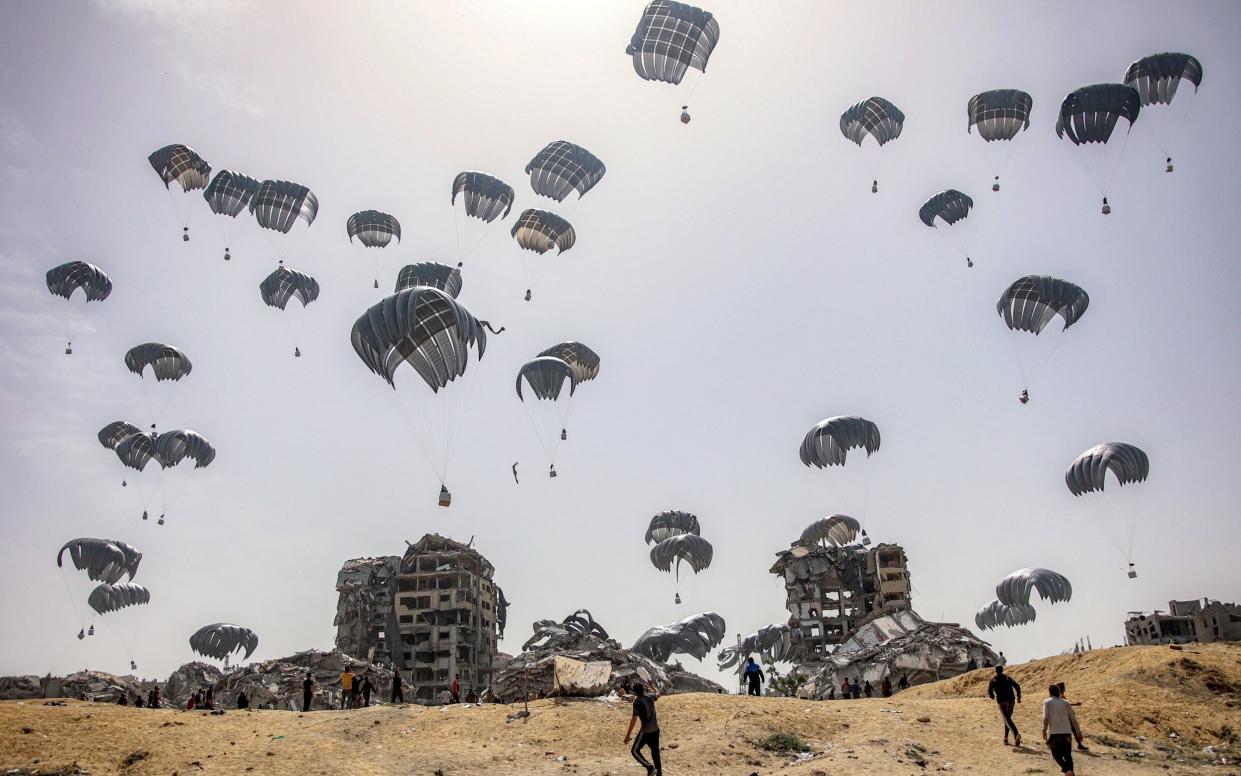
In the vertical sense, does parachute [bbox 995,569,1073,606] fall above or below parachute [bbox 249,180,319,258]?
below

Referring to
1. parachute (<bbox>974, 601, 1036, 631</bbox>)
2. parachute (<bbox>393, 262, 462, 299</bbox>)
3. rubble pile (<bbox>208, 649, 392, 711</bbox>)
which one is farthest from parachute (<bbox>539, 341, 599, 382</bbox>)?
parachute (<bbox>974, 601, 1036, 631</bbox>)

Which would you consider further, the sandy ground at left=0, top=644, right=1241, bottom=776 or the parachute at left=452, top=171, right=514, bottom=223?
the parachute at left=452, top=171, right=514, bottom=223

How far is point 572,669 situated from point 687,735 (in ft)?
22.4

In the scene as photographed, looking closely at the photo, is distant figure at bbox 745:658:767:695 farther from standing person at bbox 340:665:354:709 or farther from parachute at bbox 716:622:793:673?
parachute at bbox 716:622:793:673

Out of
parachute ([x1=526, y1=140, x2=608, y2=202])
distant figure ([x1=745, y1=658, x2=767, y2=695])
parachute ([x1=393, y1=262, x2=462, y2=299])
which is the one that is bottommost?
distant figure ([x1=745, y1=658, x2=767, y2=695])

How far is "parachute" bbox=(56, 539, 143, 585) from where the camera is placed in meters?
52.6

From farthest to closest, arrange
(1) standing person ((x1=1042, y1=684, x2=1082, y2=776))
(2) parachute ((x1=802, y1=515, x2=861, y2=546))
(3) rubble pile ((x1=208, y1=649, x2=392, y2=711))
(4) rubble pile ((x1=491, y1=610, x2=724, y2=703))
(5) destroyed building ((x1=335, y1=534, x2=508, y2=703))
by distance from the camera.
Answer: (2) parachute ((x1=802, y1=515, x2=861, y2=546)) < (5) destroyed building ((x1=335, y1=534, x2=508, y2=703)) < (3) rubble pile ((x1=208, y1=649, x2=392, y2=711)) < (4) rubble pile ((x1=491, y1=610, x2=724, y2=703)) < (1) standing person ((x1=1042, y1=684, x2=1082, y2=776))

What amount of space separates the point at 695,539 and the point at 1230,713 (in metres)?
41.1

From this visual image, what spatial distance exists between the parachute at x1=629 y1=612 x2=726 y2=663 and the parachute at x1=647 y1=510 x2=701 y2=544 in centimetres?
735

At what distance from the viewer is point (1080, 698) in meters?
22.7

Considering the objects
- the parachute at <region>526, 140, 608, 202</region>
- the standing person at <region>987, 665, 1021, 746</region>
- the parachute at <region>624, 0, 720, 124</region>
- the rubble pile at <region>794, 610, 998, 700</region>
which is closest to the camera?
the standing person at <region>987, 665, 1021, 746</region>

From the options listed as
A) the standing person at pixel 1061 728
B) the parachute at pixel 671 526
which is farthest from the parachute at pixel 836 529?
the standing person at pixel 1061 728

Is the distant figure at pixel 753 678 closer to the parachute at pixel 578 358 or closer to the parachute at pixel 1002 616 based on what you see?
the parachute at pixel 578 358

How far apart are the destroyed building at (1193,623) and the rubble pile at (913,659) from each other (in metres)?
8.29
